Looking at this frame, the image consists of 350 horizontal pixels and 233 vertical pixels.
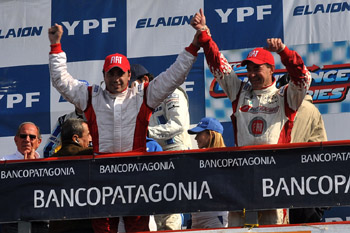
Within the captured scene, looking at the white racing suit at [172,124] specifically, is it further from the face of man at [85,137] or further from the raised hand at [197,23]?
the raised hand at [197,23]

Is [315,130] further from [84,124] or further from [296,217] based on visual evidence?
[84,124]

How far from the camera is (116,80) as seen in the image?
18.0 feet

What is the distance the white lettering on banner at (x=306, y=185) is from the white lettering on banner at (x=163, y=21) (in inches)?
139

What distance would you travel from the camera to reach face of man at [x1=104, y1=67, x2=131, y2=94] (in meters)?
5.49

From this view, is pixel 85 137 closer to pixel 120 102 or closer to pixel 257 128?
pixel 120 102

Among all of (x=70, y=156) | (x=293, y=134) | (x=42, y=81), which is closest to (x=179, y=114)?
(x=293, y=134)

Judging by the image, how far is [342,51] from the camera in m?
7.63

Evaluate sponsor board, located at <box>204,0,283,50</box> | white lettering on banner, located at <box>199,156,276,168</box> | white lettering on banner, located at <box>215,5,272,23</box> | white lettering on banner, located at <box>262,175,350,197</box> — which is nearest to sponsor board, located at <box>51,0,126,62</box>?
sponsor board, located at <box>204,0,283,50</box>

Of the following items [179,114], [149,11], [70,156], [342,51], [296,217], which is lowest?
[296,217]

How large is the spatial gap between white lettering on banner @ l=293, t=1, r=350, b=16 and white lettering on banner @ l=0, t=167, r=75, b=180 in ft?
11.9

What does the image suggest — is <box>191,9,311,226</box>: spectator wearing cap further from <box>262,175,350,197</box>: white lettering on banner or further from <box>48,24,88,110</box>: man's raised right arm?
<box>48,24,88,110</box>: man's raised right arm

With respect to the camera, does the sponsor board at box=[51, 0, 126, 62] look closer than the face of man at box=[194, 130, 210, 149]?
No

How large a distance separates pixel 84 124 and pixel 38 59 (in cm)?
291

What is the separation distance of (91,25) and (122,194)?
369 cm
